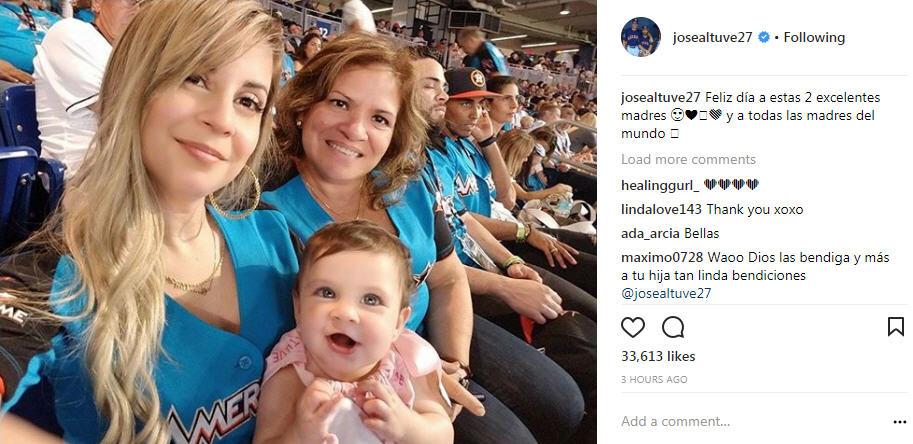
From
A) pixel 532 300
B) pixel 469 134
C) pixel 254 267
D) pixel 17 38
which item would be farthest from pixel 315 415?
pixel 17 38

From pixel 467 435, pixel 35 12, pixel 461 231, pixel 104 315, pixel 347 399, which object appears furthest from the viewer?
pixel 35 12

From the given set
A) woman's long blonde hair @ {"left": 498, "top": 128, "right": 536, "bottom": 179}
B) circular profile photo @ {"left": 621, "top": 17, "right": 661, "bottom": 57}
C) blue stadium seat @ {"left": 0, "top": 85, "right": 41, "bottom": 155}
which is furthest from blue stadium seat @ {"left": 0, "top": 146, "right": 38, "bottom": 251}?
woman's long blonde hair @ {"left": 498, "top": 128, "right": 536, "bottom": 179}

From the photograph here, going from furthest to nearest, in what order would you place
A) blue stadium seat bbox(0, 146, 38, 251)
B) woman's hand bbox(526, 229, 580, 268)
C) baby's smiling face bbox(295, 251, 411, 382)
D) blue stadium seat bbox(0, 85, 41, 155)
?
woman's hand bbox(526, 229, 580, 268) < blue stadium seat bbox(0, 85, 41, 155) < blue stadium seat bbox(0, 146, 38, 251) < baby's smiling face bbox(295, 251, 411, 382)

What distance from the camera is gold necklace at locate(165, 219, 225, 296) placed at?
1.89ft

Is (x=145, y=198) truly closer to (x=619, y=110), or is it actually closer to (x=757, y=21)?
(x=619, y=110)

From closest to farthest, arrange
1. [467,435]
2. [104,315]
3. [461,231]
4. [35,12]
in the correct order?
[104,315], [467,435], [461,231], [35,12]

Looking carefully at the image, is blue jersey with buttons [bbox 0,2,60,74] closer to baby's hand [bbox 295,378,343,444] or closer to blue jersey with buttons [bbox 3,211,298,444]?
blue jersey with buttons [bbox 3,211,298,444]

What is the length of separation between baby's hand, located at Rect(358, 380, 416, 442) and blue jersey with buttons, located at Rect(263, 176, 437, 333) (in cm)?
29

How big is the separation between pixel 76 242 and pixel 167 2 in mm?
244

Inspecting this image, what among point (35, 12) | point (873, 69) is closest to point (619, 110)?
point (873, 69)

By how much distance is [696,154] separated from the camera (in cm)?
58

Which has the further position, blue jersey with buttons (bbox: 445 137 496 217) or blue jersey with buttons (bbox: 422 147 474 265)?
blue jersey with buttons (bbox: 445 137 496 217)

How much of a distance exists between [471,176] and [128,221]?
4.06 feet

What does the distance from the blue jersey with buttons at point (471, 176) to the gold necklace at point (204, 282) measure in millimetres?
980
